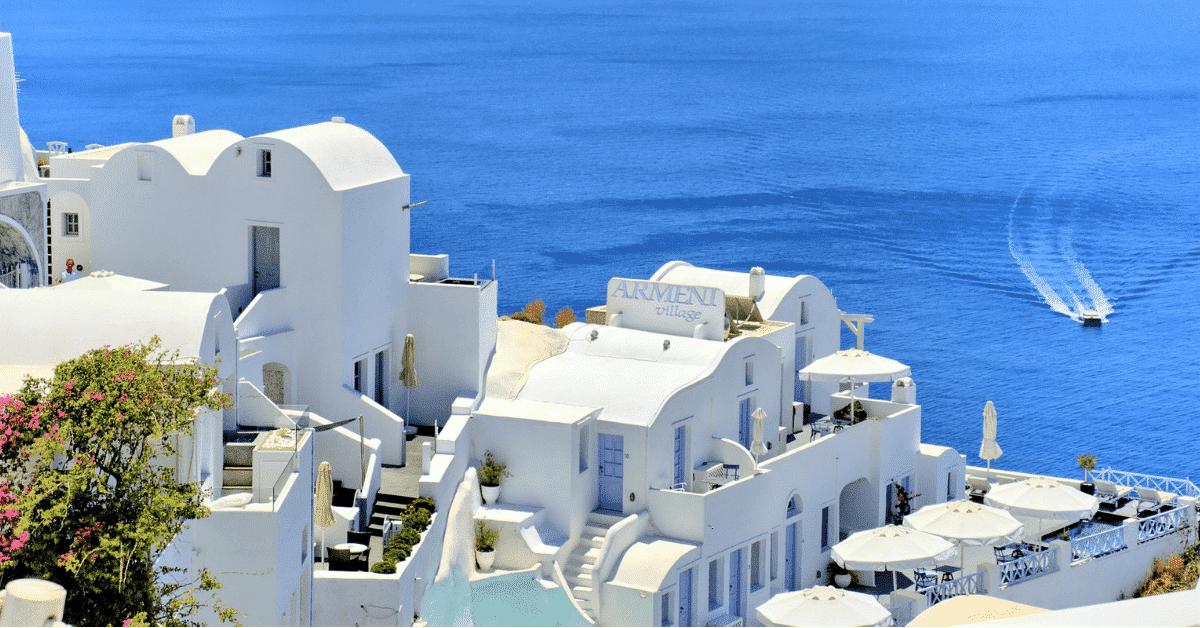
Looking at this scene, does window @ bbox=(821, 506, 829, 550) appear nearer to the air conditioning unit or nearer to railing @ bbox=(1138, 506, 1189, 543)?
the air conditioning unit

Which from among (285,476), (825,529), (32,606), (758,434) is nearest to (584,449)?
(758,434)

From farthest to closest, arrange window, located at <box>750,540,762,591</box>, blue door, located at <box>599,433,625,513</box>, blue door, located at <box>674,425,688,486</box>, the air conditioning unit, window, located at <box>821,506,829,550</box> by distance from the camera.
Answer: window, located at <box>821,506,829,550</box>, window, located at <box>750,540,762,591</box>, blue door, located at <box>674,425,688,486</box>, blue door, located at <box>599,433,625,513</box>, the air conditioning unit

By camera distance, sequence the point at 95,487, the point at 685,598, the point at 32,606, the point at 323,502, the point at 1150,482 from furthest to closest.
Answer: the point at 1150,482
the point at 685,598
the point at 323,502
the point at 95,487
the point at 32,606

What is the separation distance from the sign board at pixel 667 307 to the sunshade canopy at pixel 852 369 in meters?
3.58

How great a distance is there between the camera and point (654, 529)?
38938mm

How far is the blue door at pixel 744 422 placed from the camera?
42344 millimetres

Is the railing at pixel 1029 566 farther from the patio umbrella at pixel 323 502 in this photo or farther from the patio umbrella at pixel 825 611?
the patio umbrella at pixel 323 502

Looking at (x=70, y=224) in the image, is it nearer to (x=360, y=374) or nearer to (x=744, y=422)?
(x=360, y=374)

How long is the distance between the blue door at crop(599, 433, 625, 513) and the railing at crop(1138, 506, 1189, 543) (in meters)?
15.6

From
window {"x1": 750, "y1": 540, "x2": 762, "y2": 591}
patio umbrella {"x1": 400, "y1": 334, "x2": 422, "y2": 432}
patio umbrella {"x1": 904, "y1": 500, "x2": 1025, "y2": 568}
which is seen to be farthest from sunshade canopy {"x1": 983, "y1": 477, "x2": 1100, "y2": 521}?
patio umbrella {"x1": 400, "y1": 334, "x2": 422, "y2": 432}

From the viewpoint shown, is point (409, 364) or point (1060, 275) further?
point (1060, 275)

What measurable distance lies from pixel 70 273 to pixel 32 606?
28732mm

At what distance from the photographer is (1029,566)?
41.4m

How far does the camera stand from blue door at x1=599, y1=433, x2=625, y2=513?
128 feet
